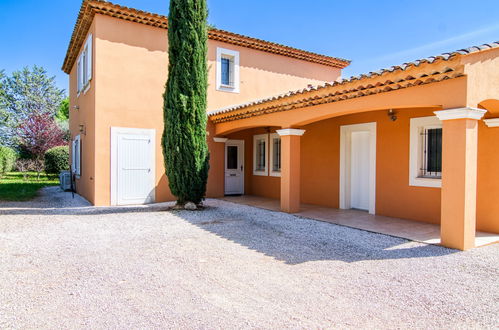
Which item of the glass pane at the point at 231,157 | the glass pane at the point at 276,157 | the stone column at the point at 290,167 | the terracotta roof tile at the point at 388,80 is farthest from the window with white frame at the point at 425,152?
the glass pane at the point at 231,157

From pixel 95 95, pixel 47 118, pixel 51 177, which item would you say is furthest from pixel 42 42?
pixel 95 95

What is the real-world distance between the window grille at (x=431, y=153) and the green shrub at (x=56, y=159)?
2147cm

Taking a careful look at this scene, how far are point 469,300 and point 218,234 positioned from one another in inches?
177

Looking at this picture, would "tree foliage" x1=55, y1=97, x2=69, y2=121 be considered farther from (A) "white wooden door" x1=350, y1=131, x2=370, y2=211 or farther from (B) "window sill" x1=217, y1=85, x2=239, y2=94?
(A) "white wooden door" x1=350, y1=131, x2=370, y2=211

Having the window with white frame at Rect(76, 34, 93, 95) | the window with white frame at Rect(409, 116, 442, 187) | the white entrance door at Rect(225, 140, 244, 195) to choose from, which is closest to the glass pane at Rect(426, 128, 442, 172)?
the window with white frame at Rect(409, 116, 442, 187)

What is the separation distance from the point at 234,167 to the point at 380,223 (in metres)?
7.26

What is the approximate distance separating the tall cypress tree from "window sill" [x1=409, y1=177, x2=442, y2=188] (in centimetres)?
A: 590

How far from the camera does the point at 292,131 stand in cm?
939

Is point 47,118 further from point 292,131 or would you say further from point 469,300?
point 469,300

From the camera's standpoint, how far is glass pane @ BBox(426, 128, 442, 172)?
8.12 meters

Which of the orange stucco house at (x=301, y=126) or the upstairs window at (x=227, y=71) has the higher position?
the upstairs window at (x=227, y=71)

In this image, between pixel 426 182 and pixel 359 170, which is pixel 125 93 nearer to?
pixel 359 170

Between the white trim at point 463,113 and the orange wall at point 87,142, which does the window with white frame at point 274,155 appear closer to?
the orange wall at point 87,142

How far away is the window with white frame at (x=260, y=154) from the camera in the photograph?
13641 millimetres
